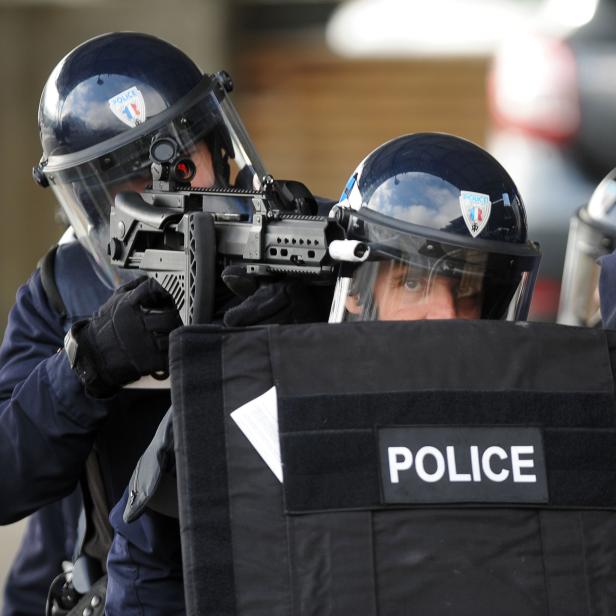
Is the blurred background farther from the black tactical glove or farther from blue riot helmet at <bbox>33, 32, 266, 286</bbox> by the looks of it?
the black tactical glove

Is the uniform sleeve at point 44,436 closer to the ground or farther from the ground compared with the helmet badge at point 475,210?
closer to the ground

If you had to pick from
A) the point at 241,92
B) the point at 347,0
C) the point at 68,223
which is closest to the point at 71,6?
the point at 241,92

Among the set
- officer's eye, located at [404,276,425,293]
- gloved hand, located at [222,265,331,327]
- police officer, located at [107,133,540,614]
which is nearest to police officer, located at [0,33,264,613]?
gloved hand, located at [222,265,331,327]

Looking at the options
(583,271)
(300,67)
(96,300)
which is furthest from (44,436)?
(300,67)

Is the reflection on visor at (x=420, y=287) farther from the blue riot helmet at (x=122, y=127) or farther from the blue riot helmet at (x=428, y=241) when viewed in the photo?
the blue riot helmet at (x=122, y=127)

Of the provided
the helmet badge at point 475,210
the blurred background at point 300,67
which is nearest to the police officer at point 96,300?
the helmet badge at point 475,210

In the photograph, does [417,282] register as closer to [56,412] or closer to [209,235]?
[209,235]

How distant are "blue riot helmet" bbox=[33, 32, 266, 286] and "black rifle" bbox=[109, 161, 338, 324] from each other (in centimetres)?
17

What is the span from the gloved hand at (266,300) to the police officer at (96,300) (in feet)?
0.41

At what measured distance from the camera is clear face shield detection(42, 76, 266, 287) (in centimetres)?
300

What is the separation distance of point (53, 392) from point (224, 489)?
2.61 feet

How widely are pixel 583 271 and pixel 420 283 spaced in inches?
41.8

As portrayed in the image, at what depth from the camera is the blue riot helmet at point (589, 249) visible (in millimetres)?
3314

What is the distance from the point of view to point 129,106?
10.1 feet
